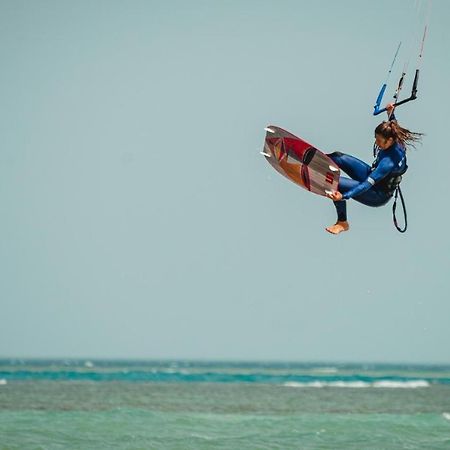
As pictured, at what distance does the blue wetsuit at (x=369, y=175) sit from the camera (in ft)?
43.7

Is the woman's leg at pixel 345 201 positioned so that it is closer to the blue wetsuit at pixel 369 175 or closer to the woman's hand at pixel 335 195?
the blue wetsuit at pixel 369 175

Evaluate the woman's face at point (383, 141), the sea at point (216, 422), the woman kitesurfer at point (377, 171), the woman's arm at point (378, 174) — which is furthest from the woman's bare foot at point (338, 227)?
the sea at point (216, 422)

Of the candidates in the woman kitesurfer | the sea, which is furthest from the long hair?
the sea

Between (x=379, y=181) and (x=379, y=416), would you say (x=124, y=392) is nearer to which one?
(x=379, y=416)

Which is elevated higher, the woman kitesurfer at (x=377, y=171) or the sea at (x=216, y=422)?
the woman kitesurfer at (x=377, y=171)

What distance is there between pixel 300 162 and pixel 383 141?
66.5 inches

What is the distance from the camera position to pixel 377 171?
13.3 m

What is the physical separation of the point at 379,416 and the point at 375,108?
22446mm

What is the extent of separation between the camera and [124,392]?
48219 mm

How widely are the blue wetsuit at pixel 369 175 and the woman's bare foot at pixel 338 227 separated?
8 centimetres

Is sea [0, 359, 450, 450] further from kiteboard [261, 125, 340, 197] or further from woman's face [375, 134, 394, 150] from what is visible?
woman's face [375, 134, 394, 150]

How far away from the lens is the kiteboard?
45.3ft

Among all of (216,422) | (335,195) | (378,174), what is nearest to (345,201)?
(335,195)

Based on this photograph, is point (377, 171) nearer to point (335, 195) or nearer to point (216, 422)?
point (335, 195)
